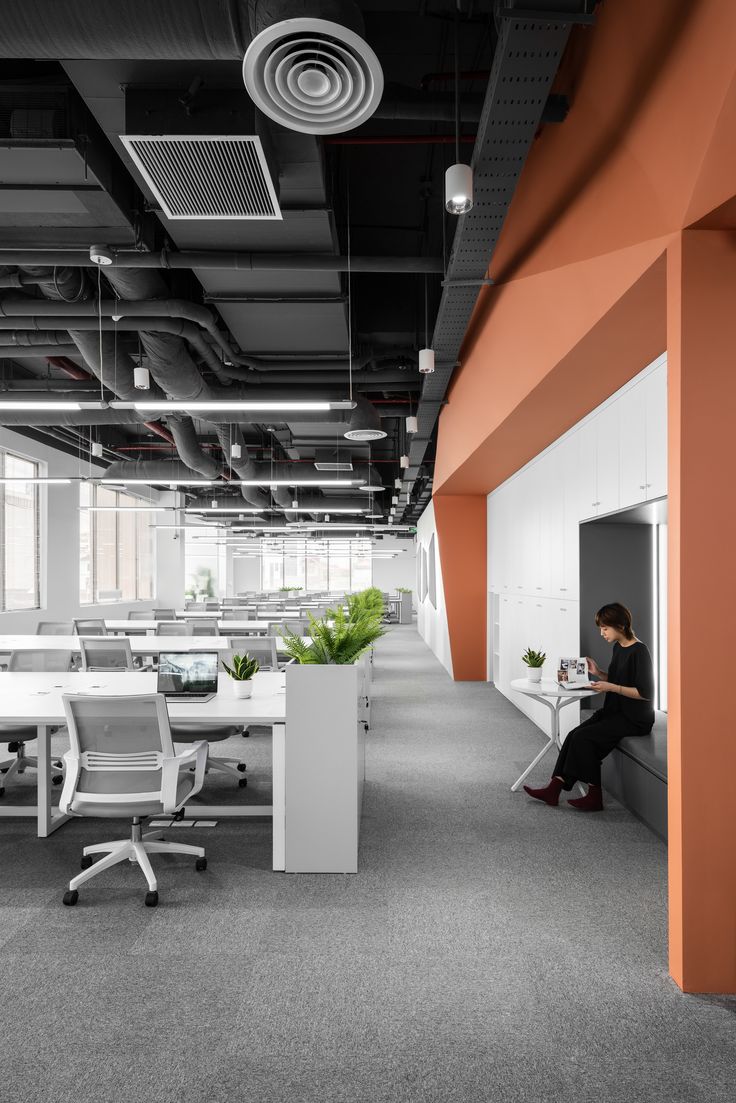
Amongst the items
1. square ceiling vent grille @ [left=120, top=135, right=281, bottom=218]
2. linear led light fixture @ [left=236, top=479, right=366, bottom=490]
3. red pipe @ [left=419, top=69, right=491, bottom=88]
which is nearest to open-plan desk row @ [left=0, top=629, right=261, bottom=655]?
linear led light fixture @ [left=236, top=479, right=366, bottom=490]

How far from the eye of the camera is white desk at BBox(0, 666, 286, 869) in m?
3.73

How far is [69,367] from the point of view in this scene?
25.1 feet

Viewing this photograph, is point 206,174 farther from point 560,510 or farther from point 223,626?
point 223,626

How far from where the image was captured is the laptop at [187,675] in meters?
4.37

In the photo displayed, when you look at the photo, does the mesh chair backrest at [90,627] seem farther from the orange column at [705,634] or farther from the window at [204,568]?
the window at [204,568]

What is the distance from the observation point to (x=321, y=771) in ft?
12.2

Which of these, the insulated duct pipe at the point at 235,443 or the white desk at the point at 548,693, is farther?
the insulated duct pipe at the point at 235,443

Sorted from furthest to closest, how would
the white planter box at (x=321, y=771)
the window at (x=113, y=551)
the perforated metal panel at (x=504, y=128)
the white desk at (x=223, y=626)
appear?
the window at (x=113, y=551)
the white desk at (x=223, y=626)
the white planter box at (x=321, y=771)
the perforated metal panel at (x=504, y=128)

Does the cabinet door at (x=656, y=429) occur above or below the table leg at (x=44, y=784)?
above

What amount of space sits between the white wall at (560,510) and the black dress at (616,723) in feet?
3.45


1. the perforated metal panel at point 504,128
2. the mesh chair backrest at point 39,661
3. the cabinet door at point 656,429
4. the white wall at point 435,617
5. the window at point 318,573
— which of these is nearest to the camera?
the perforated metal panel at point 504,128

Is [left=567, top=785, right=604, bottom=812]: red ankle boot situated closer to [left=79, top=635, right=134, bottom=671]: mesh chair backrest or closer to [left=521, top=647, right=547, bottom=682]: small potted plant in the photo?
[left=521, top=647, right=547, bottom=682]: small potted plant

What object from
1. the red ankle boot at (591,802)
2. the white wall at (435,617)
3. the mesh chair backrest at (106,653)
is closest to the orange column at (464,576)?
the white wall at (435,617)

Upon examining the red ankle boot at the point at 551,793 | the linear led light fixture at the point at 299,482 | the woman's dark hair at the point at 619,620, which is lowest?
the red ankle boot at the point at 551,793
